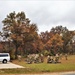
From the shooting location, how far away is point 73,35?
3007 inches

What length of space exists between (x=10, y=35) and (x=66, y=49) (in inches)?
1005

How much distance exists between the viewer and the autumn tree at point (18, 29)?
54.1 meters

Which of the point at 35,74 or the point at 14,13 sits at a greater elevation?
the point at 14,13

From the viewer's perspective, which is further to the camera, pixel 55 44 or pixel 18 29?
pixel 55 44

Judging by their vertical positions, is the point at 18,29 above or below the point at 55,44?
above

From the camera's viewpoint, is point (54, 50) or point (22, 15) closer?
point (22, 15)

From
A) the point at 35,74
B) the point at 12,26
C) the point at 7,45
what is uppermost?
the point at 12,26

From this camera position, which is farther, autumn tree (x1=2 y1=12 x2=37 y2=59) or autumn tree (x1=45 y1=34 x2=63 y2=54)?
autumn tree (x1=45 y1=34 x2=63 y2=54)

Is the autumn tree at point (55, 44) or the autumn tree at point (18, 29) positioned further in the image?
the autumn tree at point (55, 44)

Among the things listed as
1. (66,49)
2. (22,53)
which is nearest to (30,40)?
(22,53)

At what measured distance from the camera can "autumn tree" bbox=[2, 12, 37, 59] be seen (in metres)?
54.1

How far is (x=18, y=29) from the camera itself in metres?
54.4

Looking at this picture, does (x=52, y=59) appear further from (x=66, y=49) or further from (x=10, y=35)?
(x=66, y=49)

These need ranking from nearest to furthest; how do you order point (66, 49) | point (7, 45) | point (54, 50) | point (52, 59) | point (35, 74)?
point (35, 74) → point (52, 59) → point (7, 45) → point (54, 50) → point (66, 49)
